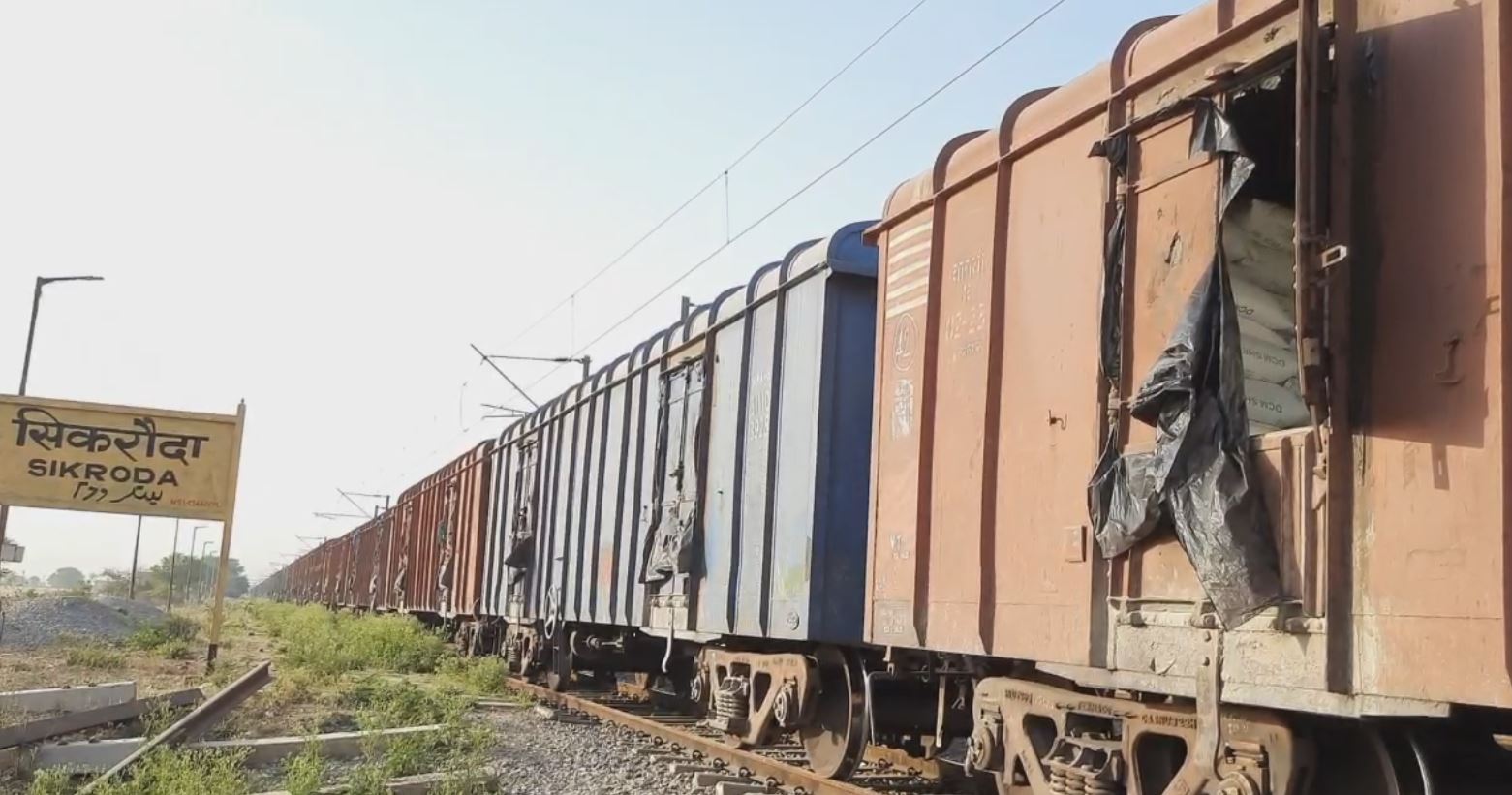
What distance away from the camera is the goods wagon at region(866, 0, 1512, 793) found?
325cm

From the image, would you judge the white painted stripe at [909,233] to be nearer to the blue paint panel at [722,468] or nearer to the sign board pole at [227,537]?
the blue paint panel at [722,468]

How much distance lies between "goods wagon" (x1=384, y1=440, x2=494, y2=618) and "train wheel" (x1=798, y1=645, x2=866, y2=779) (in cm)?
1264

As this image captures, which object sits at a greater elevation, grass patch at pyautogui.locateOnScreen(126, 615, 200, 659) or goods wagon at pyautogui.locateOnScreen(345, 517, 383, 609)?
goods wagon at pyautogui.locateOnScreen(345, 517, 383, 609)

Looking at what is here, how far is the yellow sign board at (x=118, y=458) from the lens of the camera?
48.9 feet

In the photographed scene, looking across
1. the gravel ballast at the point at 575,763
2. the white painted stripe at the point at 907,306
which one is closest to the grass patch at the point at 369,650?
the gravel ballast at the point at 575,763

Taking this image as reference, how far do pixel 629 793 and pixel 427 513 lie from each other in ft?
64.7

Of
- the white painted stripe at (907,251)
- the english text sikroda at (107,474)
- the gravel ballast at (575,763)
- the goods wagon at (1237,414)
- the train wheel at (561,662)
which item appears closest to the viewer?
the goods wagon at (1237,414)

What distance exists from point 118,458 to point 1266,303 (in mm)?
14532

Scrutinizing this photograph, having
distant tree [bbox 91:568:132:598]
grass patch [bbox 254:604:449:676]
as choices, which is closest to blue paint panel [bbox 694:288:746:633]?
grass patch [bbox 254:604:449:676]

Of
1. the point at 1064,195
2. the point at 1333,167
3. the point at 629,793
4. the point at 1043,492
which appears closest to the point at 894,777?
the point at 629,793

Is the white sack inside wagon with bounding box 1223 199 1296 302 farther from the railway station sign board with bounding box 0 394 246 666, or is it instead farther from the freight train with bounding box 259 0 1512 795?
the railway station sign board with bounding box 0 394 246 666

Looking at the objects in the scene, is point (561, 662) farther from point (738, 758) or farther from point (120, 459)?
point (738, 758)

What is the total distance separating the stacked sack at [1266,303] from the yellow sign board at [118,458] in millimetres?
13655

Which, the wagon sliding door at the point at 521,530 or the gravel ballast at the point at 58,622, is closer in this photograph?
the wagon sliding door at the point at 521,530
